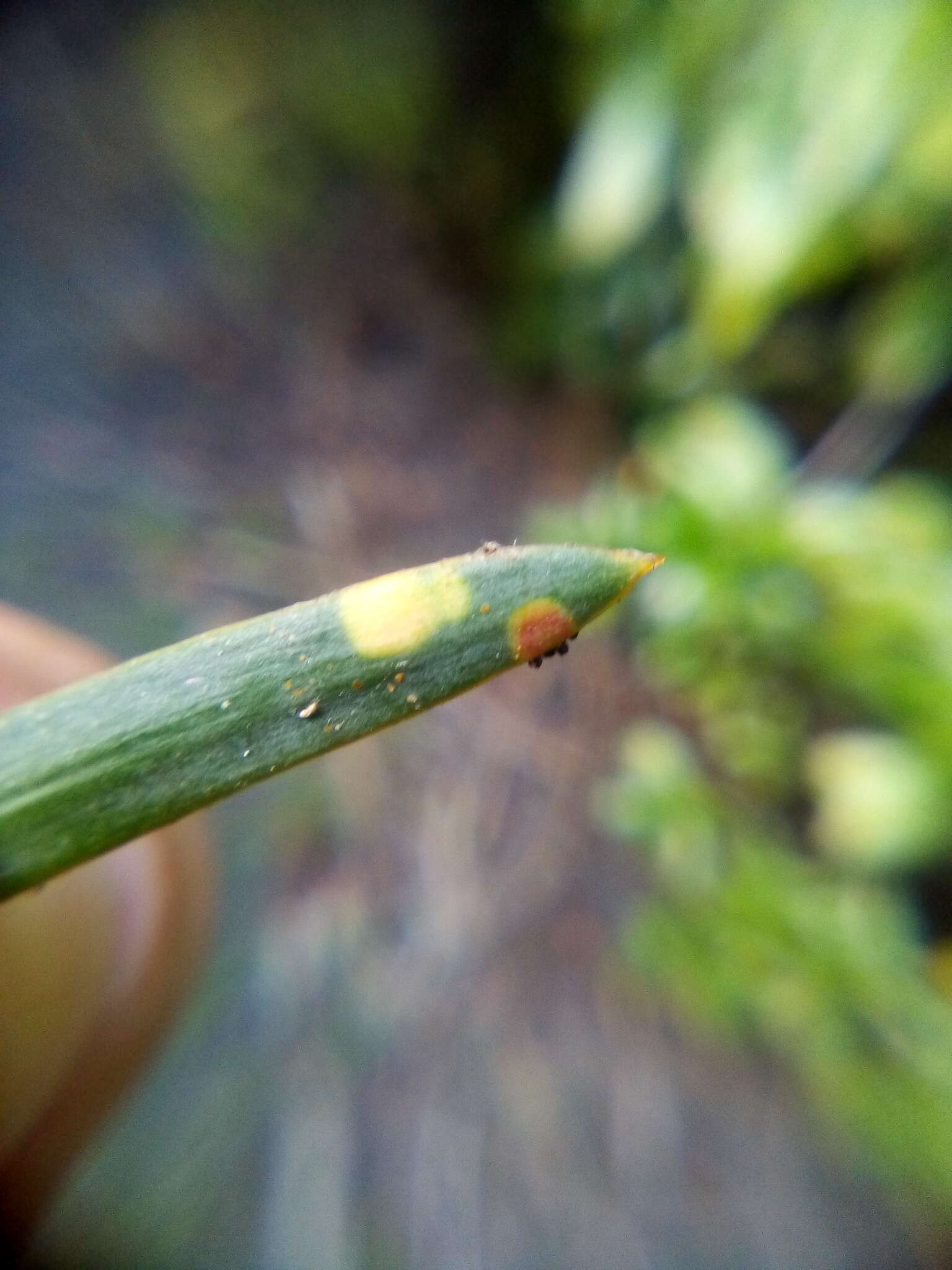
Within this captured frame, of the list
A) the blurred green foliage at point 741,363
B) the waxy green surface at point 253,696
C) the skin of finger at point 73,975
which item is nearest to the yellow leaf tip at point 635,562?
the waxy green surface at point 253,696

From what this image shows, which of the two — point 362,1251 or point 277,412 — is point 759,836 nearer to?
point 362,1251

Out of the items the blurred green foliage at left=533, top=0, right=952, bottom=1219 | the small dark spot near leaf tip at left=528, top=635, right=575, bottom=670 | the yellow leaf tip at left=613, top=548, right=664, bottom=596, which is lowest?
the small dark spot near leaf tip at left=528, top=635, right=575, bottom=670

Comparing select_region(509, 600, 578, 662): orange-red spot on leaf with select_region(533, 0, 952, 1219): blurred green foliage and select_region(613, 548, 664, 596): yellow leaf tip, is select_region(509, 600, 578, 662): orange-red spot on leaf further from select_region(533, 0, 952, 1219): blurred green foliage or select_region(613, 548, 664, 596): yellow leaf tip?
select_region(533, 0, 952, 1219): blurred green foliage

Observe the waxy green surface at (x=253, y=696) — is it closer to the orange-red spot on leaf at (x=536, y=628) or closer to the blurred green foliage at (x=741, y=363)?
the orange-red spot on leaf at (x=536, y=628)

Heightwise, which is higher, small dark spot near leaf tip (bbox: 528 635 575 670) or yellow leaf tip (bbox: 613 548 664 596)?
yellow leaf tip (bbox: 613 548 664 596)

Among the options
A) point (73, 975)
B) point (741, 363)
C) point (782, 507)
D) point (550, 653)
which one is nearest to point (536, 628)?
point (550, 653)

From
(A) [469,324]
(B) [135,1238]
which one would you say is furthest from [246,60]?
(B) [135,1238]

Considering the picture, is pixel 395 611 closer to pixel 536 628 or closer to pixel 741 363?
pixel 536 628

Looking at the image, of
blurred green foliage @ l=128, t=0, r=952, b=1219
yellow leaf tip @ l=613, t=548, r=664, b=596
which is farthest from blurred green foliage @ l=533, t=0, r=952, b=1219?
yellow leaf tip @ l=613, t=548, r=664, b=596
